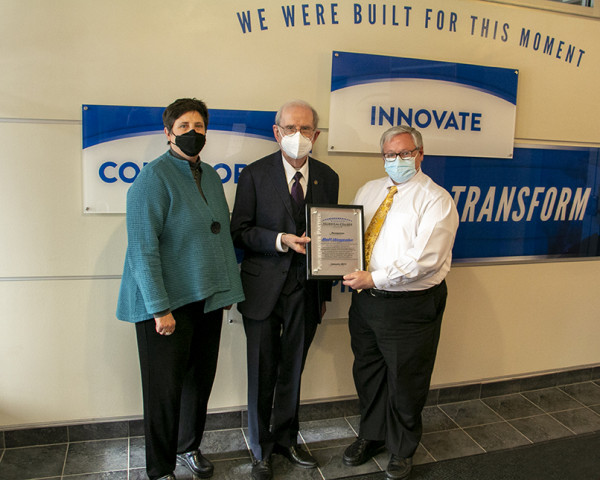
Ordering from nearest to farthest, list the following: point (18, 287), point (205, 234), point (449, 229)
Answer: point (205, 234) → point (449, 229) → point (18, 287)

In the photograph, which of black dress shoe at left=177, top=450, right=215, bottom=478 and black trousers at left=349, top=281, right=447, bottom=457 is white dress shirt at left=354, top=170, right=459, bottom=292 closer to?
black trousers at left=349, top=281, right=447, bottom=457

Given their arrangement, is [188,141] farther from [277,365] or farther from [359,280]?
[277,365]

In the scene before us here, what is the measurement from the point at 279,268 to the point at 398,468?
45.8 inches

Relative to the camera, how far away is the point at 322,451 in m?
2.76

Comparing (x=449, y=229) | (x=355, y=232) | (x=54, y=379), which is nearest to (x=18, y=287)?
(x=54, y=379)

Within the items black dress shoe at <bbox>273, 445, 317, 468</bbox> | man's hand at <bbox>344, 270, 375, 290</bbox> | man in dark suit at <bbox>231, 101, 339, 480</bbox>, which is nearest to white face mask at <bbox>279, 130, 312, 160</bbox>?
man in dark suit at <bbox>231, 101, 339, 480</bbox>

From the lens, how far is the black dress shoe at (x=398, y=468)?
2514 millimetres

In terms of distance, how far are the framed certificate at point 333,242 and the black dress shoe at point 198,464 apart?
1069mm

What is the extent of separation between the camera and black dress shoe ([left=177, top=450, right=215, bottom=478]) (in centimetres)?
248

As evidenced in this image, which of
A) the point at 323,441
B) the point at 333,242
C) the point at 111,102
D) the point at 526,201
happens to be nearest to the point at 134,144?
the point at 111,102

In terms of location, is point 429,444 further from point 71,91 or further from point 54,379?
point 71,91

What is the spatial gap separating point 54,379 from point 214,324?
3.22ft

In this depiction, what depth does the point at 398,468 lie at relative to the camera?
253 cm

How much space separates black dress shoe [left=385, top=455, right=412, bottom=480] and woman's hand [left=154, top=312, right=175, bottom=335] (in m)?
1.32
